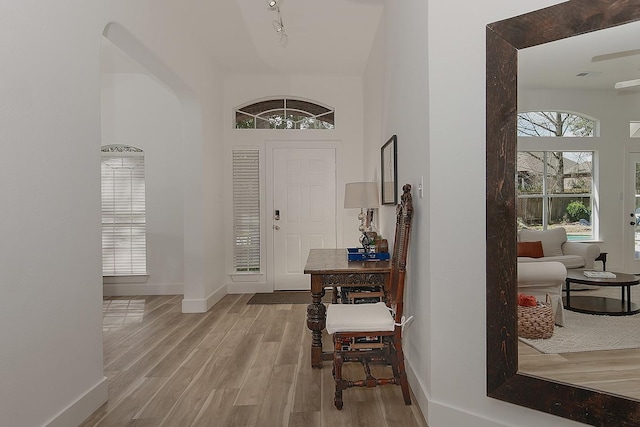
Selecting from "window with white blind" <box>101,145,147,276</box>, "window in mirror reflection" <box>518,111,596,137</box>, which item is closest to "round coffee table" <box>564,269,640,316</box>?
"window in mirror reflection" <box>518,111,596,137</box>

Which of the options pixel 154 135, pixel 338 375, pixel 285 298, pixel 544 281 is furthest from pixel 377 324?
pixel 154 135

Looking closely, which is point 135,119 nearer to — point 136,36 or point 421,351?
point 136,36

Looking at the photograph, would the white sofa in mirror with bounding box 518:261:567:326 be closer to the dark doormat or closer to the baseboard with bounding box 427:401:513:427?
the baseboard with bounding box 427:401:513:427

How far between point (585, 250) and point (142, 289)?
520cm

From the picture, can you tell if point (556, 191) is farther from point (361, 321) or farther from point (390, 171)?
point (390, 171)

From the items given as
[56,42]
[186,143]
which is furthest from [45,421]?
[186,143]

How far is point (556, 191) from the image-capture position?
170 cm

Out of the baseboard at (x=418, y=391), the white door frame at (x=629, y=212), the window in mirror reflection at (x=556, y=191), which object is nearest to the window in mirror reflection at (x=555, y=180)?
the window in mirror reflection at (x=556, y=191)

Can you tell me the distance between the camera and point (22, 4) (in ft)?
5.65

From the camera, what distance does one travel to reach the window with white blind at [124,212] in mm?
5262

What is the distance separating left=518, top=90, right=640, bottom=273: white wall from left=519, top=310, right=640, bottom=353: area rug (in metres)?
0.23

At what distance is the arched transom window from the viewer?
213 inches

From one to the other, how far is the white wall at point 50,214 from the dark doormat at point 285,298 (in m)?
2.60

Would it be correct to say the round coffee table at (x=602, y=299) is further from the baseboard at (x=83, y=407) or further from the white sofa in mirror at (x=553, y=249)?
the baseboard at (x=83, y=407)
